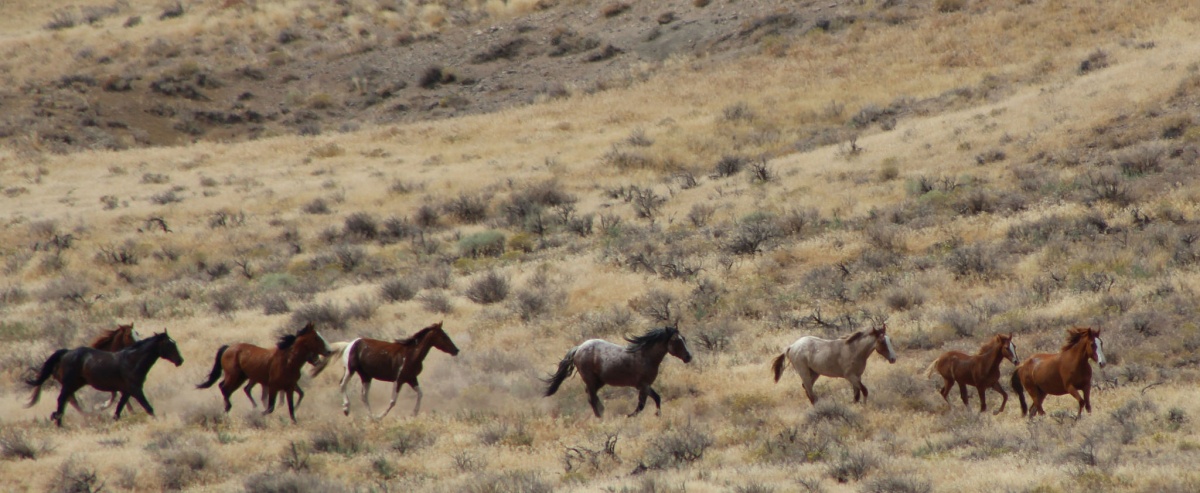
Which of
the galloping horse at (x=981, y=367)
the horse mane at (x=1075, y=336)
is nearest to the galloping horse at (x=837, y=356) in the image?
the galloping horse at (x=981, y=367)

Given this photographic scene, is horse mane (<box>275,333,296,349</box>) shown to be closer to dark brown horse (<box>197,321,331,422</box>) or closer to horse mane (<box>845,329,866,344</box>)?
dark brown horse (<box>197,321,331,422</box>)

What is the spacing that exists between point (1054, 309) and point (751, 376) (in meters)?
5.22

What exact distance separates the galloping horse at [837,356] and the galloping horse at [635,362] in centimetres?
141

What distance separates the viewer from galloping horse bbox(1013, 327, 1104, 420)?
11.8 m

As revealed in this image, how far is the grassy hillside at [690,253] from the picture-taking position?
1215cm

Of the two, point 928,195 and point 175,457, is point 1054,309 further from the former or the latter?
point 175,457

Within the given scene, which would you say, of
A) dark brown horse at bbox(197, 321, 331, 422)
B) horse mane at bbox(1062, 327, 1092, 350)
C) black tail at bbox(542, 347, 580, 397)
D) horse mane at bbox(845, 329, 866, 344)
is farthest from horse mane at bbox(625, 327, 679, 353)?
horse mane at bbox(1062, 327, 1092, 350)

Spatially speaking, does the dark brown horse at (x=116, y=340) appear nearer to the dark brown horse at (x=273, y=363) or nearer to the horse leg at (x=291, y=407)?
the dark brown horse at (x=273, y=363)

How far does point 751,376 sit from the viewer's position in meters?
15.5

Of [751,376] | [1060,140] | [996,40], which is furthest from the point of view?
[996,40]

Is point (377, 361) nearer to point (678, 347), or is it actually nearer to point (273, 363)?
point (273, 363)

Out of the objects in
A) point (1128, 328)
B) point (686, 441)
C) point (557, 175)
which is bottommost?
point (557, 175)

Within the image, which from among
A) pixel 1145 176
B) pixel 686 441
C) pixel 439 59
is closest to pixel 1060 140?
pixel 1145 176

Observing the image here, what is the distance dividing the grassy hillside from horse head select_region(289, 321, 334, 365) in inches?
35.0
